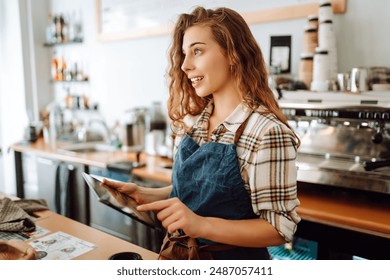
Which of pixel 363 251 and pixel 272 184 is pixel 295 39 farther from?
pixel 272 184

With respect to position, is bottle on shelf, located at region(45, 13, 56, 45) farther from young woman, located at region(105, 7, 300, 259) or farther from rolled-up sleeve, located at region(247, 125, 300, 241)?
rolled-up sleeve, located at region(247, 125, 300, 241)

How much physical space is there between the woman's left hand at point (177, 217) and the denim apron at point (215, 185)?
0.34 ft

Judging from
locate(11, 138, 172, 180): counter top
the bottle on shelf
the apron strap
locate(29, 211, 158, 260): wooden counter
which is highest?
the bottle on shelf

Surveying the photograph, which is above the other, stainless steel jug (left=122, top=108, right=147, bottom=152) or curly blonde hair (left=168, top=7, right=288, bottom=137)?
curly blonde hair (left=168, top=7, right=288, bottom=137)

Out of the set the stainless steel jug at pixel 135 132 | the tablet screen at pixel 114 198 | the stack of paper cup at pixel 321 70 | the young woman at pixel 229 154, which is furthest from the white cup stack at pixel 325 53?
the stainless steel jug at pixel 135 132

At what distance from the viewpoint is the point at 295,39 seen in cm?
220

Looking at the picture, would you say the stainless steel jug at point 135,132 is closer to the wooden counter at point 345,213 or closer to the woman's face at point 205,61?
the wooden counter at point 345,213

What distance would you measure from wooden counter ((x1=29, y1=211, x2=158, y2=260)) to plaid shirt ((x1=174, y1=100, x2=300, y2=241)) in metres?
0.37

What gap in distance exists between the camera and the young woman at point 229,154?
0.93 metres

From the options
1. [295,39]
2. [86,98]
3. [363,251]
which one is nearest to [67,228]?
[363,251]

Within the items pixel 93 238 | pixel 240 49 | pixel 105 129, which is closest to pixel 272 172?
pixel 240 49

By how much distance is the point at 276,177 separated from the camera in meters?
0.93

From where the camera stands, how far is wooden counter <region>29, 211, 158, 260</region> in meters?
1.10

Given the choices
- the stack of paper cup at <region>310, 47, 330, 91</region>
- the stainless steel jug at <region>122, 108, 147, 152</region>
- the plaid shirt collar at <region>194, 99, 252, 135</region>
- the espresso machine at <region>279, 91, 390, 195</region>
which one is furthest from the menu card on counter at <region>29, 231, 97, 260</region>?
the stainless steel jug at <region>122, 108, 147, 152</region>
